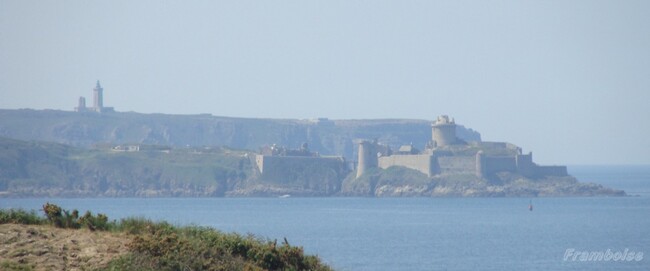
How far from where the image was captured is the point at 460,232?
266ft

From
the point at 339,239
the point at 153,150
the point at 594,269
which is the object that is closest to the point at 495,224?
the point at 339,239

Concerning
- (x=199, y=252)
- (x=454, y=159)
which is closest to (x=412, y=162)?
(x=454, y=159)

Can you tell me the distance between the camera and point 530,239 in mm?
74938

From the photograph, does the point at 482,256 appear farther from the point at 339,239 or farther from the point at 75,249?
the point at 75,249

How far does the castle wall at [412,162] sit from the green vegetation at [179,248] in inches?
5563

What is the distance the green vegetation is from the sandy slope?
0.19 metres

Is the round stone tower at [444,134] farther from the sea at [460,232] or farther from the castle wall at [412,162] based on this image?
the sea at [460,232]

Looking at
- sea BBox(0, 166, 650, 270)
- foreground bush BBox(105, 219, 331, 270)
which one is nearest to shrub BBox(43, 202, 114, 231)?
foreground bush BBox(105, 219, 331, 270)

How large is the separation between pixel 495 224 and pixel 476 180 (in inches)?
2593

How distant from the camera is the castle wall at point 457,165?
520ft

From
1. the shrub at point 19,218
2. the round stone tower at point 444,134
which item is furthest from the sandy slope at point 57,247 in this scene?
the round stone tower at point 444,134

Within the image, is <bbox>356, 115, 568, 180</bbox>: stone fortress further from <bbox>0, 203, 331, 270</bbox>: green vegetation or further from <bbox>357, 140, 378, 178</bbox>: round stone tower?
<bbox>0, 203, 331, 270</bbox>: green vegetation

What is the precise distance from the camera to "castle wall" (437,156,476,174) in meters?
158

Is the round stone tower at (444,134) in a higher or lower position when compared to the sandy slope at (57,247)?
higher
